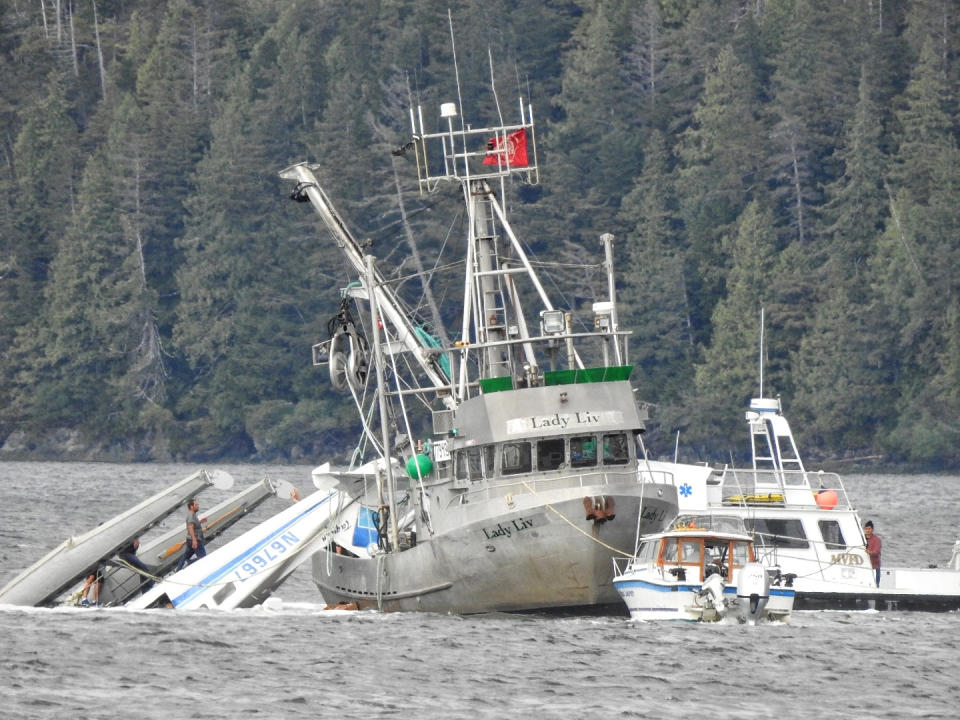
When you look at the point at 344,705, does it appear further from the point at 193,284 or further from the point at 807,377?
the point at 193,284

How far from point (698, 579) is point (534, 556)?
3.62 m

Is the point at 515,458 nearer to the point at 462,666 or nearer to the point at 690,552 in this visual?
the point at 690,552

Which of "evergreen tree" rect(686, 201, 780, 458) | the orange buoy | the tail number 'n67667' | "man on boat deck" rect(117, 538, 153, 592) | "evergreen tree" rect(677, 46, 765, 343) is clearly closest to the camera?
"man on boat deck" rect(117, 538, 153, 592)

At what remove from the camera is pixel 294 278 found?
518 feet

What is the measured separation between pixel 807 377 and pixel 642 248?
1752 cm

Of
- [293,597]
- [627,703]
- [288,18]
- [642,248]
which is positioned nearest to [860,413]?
[642,248]

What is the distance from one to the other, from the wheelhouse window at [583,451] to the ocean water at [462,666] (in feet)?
11.2

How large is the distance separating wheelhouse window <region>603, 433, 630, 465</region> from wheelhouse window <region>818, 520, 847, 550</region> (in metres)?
6.99

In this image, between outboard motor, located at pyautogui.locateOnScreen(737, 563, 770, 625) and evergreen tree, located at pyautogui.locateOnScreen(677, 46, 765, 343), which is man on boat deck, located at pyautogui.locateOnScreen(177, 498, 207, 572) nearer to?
outboard motor, located at pyautogui.locateOnScreen(737, 563, 770, 625)

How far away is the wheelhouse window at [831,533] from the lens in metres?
51.5

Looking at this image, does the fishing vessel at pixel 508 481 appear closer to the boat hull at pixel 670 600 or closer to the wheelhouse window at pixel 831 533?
the boat hull at pixel 670 600

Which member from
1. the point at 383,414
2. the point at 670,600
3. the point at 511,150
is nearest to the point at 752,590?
the point at 670,600

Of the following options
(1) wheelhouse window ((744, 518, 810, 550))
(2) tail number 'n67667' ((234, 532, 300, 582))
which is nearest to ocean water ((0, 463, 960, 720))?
(2) tail number 'n67667' ((234, 532, 300, 582))

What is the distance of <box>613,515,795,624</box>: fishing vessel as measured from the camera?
4406cm
